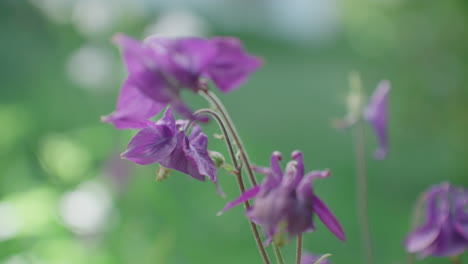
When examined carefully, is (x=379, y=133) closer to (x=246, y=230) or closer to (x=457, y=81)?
(x=246, y=230)

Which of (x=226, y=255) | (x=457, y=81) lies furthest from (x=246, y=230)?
(x=457, y=81)

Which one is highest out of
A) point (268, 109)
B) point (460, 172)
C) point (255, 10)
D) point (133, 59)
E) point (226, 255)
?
point (255, 10)

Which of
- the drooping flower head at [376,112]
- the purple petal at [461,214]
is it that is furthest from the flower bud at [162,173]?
the purple petal at [461,214]

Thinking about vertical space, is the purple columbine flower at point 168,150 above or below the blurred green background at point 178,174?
below

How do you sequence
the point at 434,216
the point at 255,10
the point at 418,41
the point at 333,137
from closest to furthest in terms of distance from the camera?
the point at 434,216 < the point at 418,41 < the point at 333,137 < the point at 255,10

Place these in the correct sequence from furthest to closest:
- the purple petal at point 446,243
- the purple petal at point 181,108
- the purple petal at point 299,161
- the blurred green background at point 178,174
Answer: the blurred green background at point 178,174 < the purple petal at point 446,243 < the purple petal at point 299,161 < the purple petal at point 181,108

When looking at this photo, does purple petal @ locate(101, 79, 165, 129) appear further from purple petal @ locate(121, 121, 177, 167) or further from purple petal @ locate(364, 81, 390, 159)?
purple petal @ locate(364, 81, 390, 159)

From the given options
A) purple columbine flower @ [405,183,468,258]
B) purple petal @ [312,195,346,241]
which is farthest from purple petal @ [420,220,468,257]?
purple petal @ [312,195,346,241]

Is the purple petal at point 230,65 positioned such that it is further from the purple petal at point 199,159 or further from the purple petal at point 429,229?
the purple petal at point 429,229
